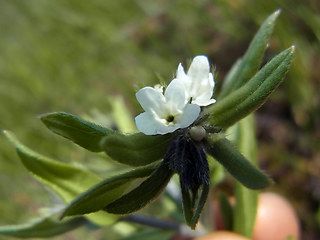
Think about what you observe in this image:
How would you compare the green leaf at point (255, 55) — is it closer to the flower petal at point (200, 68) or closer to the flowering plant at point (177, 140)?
the flowering plant at point (177, 140)

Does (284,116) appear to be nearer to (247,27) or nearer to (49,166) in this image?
(247,27)

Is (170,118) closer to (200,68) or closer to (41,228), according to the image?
(200,68)

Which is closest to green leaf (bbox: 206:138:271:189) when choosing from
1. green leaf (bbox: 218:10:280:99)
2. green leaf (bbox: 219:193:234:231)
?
green leaf (bbox: 218:10:280:99)

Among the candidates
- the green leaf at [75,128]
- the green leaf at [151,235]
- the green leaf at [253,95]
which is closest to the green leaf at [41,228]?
the green leaf at [151,235]

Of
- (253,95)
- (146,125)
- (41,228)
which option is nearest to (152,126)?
(146,125)

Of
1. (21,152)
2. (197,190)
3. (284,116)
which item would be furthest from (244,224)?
(284,116)

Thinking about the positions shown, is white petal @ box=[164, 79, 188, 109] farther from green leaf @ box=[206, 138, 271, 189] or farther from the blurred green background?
the blurred green background
